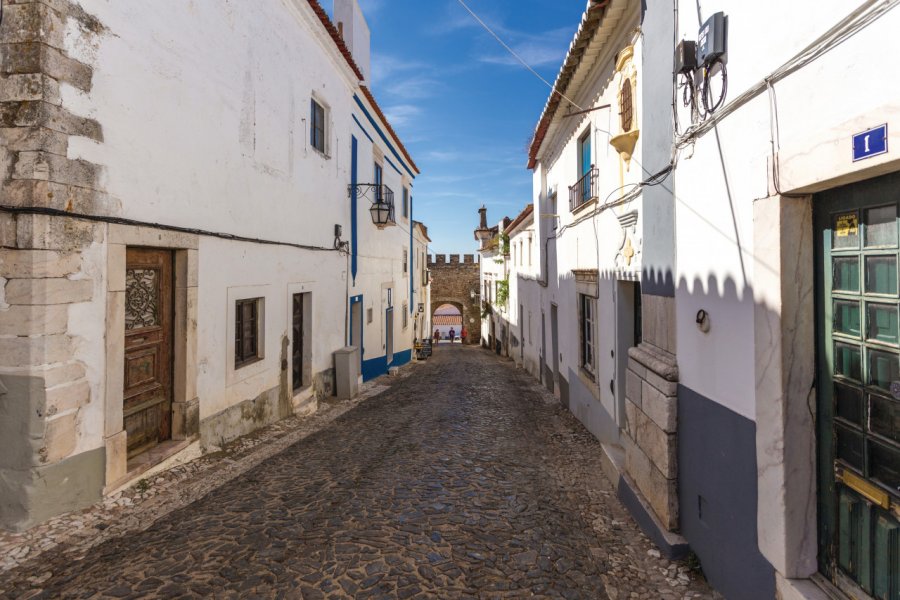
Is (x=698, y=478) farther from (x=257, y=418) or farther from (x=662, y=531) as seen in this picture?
(x=257, y=418)

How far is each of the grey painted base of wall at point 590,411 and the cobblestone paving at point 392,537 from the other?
38 cm

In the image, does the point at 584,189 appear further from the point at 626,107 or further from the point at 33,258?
the point at 33,258

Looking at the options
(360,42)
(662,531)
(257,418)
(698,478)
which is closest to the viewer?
(698,478)

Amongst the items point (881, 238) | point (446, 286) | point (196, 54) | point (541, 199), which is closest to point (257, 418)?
point (196, 54)

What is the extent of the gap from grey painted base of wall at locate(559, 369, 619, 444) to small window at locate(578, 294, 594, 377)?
31 cm

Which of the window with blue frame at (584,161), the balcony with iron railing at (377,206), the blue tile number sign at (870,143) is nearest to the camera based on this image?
the blue tile number sign at (870,143)

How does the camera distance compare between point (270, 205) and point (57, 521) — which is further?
point (270, 205)

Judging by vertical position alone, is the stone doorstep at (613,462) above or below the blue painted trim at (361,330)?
below

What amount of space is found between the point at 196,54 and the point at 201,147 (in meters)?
1.02

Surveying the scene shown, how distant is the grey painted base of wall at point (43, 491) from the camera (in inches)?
148

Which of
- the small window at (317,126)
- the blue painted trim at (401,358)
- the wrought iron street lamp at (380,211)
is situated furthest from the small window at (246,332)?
the blue painted trim at (401,358)

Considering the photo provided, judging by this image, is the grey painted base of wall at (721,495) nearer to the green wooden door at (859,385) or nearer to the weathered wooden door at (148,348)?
the green wooden door at (859,385)

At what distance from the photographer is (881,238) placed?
7.02ft

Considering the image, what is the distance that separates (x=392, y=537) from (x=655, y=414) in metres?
2.38
